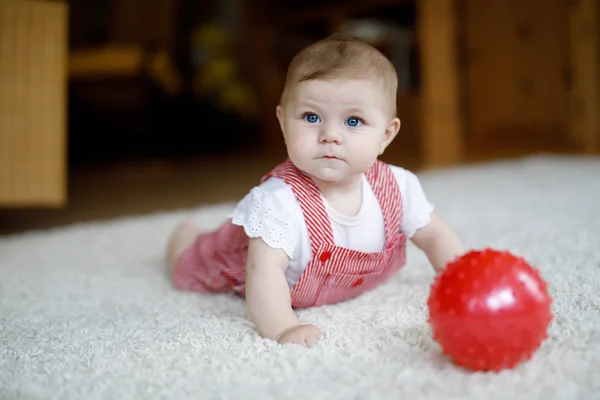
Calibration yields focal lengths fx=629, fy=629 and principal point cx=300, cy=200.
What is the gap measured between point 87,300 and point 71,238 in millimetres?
529

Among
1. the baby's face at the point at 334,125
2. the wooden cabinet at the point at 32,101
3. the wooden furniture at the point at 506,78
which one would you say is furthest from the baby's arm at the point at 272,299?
the wooden furniture at the point at 506,78

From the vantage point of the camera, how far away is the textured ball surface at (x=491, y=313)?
556 millimetres

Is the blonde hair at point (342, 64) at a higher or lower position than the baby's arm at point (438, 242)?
higher

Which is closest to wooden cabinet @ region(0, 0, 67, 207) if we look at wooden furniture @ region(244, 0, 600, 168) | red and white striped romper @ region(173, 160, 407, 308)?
red and white striped romper @ region(173, 160, 407, 308)

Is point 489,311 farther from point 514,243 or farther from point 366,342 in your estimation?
point 514,243

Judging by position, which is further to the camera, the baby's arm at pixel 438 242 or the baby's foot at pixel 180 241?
the baby's foot at pixel 180 241

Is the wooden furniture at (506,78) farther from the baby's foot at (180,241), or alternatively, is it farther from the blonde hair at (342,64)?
the blonde hair at (342,64)

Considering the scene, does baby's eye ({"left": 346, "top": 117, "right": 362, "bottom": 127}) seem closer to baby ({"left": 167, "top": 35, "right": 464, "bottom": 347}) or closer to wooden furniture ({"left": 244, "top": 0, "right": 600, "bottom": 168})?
baby ({"left": 167, "top": 35, "right": 464, "bottom": 347})

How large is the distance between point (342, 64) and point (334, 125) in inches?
2.9

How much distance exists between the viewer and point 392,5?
3.43m

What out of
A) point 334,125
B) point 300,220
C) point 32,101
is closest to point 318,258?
point 300,220

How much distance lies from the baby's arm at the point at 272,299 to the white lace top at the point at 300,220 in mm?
15

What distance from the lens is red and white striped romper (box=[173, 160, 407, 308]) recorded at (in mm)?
805

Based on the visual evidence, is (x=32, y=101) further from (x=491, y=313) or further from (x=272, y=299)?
(x=491, y=313)
